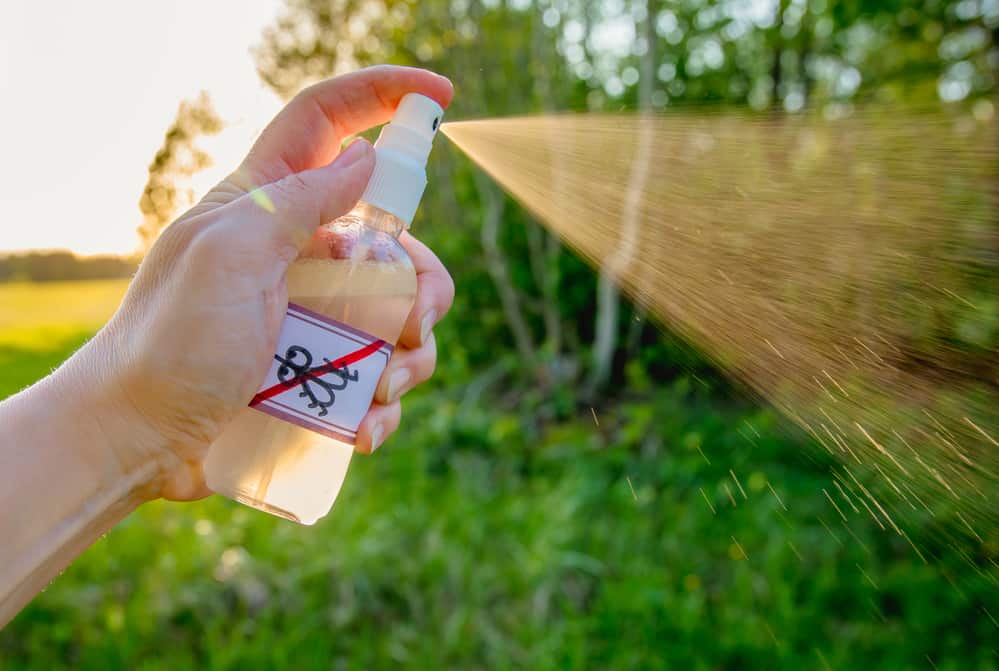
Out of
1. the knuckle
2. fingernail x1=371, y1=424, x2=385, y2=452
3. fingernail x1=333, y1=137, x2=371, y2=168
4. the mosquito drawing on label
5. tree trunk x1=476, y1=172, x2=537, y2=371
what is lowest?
tree trunk x1=476, y1=172, x2=537, y2=371

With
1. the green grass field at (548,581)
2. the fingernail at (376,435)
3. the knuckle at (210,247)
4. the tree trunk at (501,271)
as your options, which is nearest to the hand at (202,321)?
the knuckle at (210,247)

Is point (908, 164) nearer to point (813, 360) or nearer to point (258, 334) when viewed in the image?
point (813, 360)

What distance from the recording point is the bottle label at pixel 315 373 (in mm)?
1206

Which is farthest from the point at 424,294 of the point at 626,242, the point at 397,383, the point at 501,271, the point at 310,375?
the point at 501,271

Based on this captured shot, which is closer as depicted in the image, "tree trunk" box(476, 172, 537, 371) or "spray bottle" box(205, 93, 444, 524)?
"spray bottle" box(205, 93, 444, 524)

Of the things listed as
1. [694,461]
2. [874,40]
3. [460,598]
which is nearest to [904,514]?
[694,461]

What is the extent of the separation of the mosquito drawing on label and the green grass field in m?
1.23

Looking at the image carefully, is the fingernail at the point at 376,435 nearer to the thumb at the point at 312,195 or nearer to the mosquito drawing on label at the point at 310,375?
the mosquito drawing on label at the point at 310,375

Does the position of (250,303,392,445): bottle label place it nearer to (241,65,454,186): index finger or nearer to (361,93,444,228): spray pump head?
(361,93,444,228): spray pump head

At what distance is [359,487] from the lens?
330 cm

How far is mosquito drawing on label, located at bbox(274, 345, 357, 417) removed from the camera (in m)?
1.21

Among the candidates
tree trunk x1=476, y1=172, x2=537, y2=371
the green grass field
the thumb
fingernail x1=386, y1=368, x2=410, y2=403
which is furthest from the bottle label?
tree trunk x1=476, y1=172, x2=537, y2=371

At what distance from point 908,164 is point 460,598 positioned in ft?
6.06

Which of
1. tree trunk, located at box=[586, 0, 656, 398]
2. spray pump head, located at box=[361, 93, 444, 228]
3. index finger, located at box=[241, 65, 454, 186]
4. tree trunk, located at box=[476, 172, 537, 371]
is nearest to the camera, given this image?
spray pump head, located at box=[361, 93, 444, 228]
